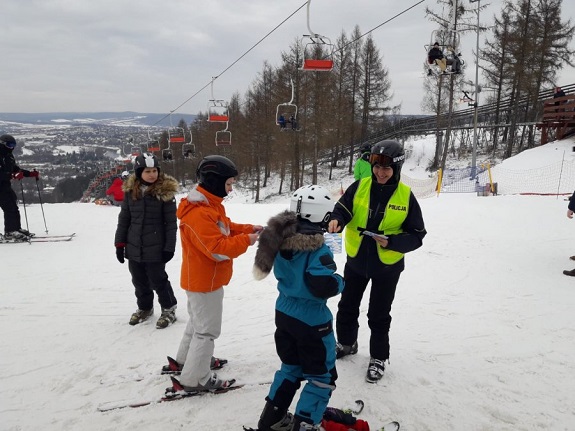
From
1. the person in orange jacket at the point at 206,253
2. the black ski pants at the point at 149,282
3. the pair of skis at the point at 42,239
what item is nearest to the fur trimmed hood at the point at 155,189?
the black ski pants at the point at 149,282

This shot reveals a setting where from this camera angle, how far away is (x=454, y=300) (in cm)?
509

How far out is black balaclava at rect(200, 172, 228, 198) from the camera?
9.17 ft

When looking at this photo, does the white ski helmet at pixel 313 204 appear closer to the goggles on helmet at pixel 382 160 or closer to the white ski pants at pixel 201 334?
the goggles on helmet at pixel 382 160

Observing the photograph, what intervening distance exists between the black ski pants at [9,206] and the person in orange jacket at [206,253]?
7678mm

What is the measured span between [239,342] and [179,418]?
130cm

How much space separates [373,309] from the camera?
10.8ft

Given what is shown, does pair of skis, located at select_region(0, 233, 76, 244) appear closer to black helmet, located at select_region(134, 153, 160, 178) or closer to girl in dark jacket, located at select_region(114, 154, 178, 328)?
girl in dark jacket, located at select_region(114, 154, 178, 328)

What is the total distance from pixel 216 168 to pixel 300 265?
3.33ft

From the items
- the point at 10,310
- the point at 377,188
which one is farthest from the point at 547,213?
the point at 10,310

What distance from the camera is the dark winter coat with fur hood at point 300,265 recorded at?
2307mm

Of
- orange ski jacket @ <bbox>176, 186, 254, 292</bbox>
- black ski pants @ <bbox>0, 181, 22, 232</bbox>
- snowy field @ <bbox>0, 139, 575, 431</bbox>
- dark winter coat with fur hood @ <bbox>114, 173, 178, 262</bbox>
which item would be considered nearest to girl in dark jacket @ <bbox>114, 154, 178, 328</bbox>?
dark winter coat with fur hood @ <bbox>114, 173, 178, 262</bbox>

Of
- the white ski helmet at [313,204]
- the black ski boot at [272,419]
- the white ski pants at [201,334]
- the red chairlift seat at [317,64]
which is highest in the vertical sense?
the red chairlift seat at [317,64]

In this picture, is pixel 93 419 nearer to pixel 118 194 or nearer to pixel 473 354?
pixel 473 354

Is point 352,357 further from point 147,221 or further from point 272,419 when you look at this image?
point 147,221
